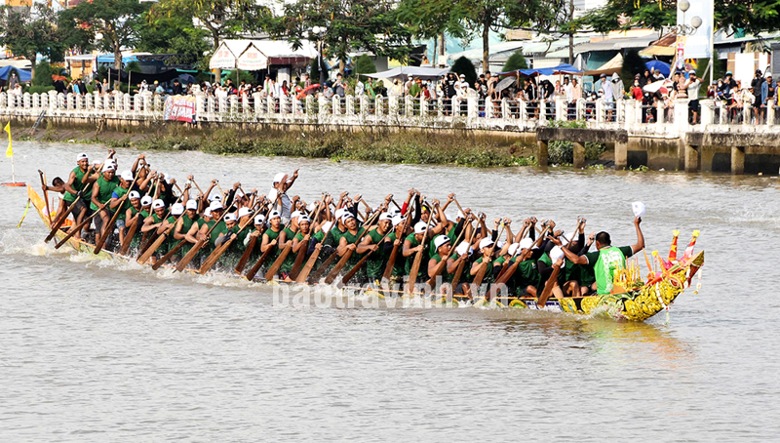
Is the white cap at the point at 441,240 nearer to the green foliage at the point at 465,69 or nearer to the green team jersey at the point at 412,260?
the green team jersey at the point at 412,260

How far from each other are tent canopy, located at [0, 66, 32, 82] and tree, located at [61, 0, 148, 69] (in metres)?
2.88

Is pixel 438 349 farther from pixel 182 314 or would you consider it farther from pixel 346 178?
pixel 346 178

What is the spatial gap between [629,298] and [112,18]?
48.5 m

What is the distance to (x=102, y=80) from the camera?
5397 cm

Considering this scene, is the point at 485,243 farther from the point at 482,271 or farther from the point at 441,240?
the point at 441,240

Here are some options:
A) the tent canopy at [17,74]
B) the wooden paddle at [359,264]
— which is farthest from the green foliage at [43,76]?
the wooden paddle at [359,264]

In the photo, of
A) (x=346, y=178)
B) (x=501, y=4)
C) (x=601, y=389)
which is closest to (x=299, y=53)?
(x=501, y=4)

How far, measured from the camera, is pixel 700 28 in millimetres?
29953

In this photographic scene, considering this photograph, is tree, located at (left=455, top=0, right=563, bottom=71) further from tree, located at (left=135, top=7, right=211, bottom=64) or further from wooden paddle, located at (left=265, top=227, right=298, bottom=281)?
wooden paddle, located at (left=265, top=227, right=298, bottom=281)

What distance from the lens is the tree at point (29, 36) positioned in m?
64.4

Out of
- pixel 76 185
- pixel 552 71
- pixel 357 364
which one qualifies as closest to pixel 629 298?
pixel 357 364

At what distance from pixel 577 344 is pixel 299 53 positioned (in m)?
32.4

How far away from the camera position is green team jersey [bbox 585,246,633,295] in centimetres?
1565

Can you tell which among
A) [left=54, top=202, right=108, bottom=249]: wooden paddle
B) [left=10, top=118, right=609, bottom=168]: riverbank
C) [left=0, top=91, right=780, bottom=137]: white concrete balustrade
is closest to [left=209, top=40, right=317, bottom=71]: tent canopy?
[left=0, top=91, right=780, bottom=137]: white concrete balustrade
